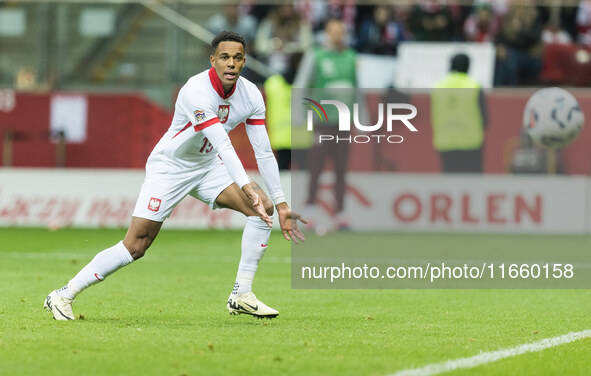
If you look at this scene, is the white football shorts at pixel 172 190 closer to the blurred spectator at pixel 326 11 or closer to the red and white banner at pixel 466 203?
the red and white banner at pixel 466 203

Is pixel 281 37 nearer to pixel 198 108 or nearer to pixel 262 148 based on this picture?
pixel 262 148

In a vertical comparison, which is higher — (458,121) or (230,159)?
(230,159)

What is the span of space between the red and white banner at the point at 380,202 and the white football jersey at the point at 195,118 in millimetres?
8989

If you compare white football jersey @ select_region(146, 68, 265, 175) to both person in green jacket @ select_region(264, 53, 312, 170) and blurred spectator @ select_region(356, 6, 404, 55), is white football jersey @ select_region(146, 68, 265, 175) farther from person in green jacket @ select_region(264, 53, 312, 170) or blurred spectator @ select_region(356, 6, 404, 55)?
blurred spectator @ select_region(356, 6, 404, 55)

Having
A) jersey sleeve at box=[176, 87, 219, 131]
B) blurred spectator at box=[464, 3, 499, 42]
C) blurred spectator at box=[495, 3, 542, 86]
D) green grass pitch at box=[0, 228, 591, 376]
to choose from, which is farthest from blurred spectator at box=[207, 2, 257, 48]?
jersey sleeve at box=[176, 87, 219, 131]

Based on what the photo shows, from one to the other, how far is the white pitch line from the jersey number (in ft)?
8.24

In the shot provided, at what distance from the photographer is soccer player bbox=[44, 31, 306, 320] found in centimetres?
762

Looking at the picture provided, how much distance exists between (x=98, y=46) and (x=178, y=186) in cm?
1235

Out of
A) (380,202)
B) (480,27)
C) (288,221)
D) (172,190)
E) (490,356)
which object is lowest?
(380,202)

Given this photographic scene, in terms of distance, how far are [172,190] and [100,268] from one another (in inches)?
28.0

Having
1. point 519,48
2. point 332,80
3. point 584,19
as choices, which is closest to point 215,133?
point 332,80

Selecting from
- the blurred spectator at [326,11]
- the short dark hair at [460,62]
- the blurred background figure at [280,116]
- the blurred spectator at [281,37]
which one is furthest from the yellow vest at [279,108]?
the short dark hair at [460,62]

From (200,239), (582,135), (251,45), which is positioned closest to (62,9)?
(251,45)

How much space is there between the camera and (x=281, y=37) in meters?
20.1
